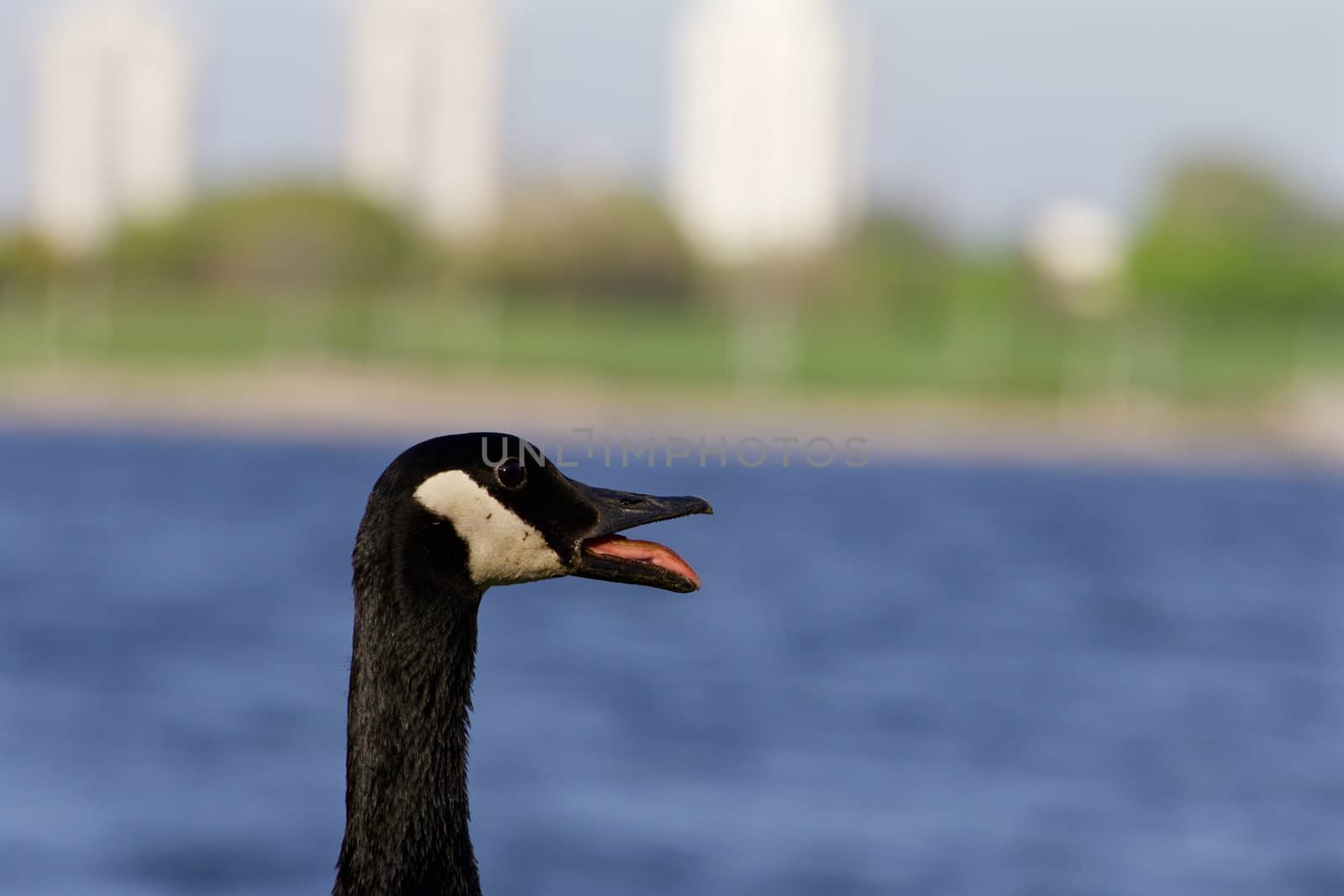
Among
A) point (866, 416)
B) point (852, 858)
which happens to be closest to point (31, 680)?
point (852, 858)

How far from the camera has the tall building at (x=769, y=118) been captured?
152m

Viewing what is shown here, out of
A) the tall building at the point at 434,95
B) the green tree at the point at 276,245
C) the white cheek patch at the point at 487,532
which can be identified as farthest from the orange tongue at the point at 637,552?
the tall building at the point at 434,95

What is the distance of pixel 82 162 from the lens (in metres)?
151

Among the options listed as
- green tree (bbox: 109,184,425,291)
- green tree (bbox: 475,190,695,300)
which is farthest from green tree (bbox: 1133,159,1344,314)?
green tree (bbox: 109,184,425,291)

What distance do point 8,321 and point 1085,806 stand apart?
3023 inches

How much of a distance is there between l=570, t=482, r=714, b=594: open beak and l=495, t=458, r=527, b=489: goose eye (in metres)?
0.19

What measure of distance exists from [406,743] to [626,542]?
835mm

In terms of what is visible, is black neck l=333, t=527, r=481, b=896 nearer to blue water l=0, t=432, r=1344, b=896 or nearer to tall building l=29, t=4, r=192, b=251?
blue water l=0, t=432, r=1344, b=896

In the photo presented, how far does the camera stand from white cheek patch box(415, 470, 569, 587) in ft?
16.1

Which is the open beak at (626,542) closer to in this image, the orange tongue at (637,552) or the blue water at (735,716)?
the orange tongue at (637,552)

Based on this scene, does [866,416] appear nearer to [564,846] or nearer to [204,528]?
[204,528]

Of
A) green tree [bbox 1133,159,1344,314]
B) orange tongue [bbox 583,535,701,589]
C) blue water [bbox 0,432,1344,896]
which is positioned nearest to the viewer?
orange tongue [bbox 583,535,701,589]

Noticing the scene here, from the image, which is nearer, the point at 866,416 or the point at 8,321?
the point at 866,416

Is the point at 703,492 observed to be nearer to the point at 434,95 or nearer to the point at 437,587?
the point at 437,587
